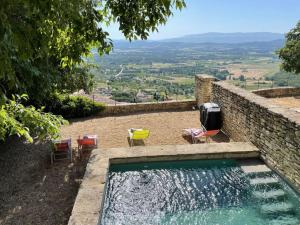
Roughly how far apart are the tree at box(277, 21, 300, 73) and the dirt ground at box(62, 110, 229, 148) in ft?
24.9

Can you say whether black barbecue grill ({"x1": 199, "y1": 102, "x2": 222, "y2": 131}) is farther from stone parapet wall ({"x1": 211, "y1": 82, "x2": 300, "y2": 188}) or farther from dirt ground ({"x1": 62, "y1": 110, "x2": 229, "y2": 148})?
dirt ground ({"x1": 62, "y1": 110, "x2": 229, "y2": 148})

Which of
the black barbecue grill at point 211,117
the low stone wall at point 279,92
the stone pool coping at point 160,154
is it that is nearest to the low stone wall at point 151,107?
the black barbecue grill at point 211,117

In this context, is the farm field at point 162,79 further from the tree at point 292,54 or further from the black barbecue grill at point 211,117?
the black barbecue grill at point 211,117

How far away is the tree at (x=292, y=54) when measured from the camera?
1779 cm

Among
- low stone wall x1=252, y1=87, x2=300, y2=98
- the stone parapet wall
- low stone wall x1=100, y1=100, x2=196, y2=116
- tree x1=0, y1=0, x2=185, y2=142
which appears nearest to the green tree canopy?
tree x1=0, y1=0, x2=185, y2=142

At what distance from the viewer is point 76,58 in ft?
13.3

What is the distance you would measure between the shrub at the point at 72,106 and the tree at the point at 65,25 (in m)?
9.66

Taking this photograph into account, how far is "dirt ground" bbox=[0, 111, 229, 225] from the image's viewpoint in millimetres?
6816

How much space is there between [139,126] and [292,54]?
1088 cm

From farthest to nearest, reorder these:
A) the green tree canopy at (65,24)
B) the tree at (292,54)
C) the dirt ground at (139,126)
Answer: the tree at (292,54) < the dirt ground at (139,126) < the green tree canopy at (65,24)

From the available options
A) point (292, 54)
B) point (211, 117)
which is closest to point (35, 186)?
point (211, 117)

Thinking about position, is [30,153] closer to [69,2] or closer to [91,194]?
[91,194]

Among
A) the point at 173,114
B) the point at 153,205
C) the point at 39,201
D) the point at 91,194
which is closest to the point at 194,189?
the point at 153,205

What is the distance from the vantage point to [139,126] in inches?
495
